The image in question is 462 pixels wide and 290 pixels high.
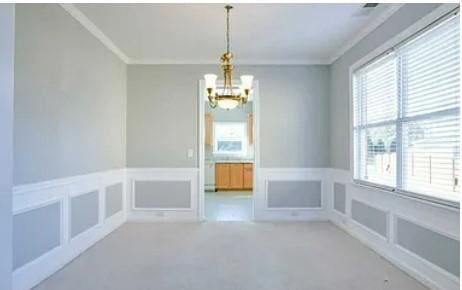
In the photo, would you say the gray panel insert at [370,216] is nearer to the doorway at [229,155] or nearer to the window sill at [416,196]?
the window sill at [416,196]

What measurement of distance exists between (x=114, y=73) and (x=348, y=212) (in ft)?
12.9

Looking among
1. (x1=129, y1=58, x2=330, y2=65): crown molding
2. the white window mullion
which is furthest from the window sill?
(x1=129, y1=58, x2=330, y2=65): crown molding

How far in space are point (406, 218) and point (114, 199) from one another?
391cm

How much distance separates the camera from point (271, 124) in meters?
6.34

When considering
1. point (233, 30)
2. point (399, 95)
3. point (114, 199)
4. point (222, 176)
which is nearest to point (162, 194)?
point (114, 199)

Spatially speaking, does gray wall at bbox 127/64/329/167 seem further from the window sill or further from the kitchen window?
the kitchen window

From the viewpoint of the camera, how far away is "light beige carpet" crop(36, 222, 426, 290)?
10.8ft

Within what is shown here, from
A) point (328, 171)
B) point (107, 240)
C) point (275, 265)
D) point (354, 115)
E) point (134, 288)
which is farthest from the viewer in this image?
point (328, 171)

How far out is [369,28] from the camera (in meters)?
4.54

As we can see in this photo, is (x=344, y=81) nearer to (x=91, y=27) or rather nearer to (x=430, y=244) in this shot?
(x=430, y=244)

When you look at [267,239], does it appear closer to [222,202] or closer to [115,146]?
[115,146]

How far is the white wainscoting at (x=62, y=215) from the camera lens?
10.1 ft

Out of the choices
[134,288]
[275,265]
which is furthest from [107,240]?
[275,265]

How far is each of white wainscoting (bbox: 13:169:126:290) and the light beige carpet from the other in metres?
0.10
